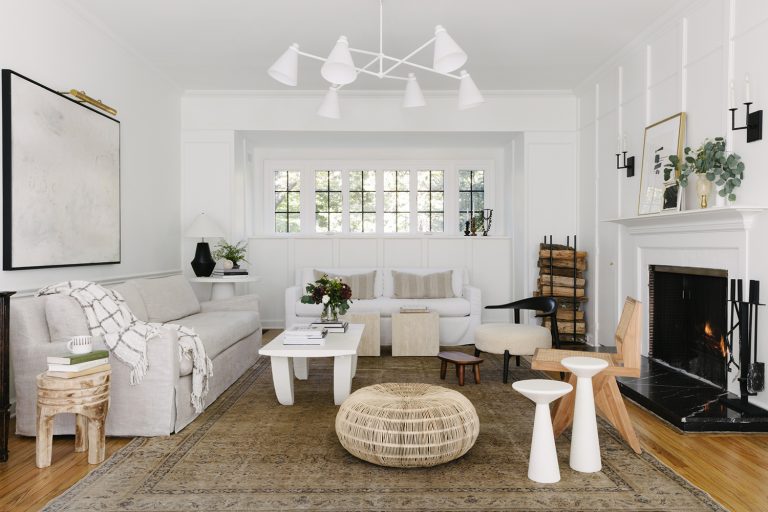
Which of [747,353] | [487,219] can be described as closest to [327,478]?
[747,353]

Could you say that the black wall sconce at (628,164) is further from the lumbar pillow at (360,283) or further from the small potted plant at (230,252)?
the small potted plant at (230,252)

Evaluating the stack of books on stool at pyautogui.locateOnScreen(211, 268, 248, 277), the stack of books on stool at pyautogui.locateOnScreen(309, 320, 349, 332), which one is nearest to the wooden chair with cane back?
the stack of books on stool at pyautogui.locateOnScreen(309, 320, 349, 332)

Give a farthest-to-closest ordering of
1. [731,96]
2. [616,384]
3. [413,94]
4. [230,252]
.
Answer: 1. [230,252]
2. [413,94]
3. [731,96]
4. [616,384]

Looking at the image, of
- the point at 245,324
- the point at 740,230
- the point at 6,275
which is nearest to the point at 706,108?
the point at 740,230

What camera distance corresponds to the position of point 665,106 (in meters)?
4.74

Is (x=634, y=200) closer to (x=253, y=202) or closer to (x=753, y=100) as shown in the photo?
(x=753, y=100)

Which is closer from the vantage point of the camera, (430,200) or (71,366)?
(71,366)

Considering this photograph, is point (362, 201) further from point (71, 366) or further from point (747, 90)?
point (71, 366)

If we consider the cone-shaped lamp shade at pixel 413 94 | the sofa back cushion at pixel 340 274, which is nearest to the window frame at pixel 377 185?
the sofa back cushion at pixel 340 274

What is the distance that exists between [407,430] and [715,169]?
268 centimetres

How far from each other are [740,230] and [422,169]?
493 cm

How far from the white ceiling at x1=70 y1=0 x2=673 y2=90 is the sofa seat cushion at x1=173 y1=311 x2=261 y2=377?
245 cm

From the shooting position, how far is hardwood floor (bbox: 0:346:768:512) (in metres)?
2.53

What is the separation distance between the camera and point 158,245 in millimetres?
6203
